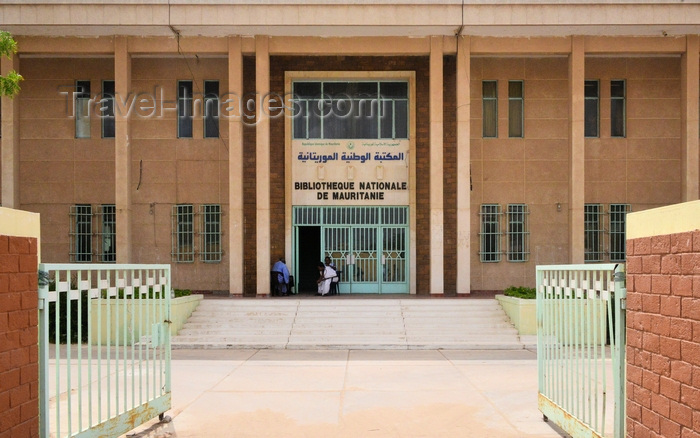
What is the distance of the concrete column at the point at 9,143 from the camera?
854 inches

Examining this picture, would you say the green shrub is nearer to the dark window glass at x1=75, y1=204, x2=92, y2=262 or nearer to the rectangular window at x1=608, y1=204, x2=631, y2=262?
the rectangular window at x1=608, y1=204, x2=631, y2=262

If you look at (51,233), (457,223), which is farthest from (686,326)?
(51,233)

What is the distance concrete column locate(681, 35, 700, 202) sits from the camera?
21.9 meters

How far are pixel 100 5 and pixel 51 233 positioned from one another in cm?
761

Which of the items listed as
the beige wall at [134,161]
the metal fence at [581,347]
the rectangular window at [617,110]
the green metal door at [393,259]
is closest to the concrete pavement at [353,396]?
the metal fence at [581,347]

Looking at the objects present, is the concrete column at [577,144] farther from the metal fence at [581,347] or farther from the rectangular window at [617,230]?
the metal fence at [581,347]

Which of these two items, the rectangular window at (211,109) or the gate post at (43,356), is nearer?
the gate post at (43,356)

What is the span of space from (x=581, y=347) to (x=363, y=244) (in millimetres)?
16982

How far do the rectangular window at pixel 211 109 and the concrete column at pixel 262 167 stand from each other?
2233 mm

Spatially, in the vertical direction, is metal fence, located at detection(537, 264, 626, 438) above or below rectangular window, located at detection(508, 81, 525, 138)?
below

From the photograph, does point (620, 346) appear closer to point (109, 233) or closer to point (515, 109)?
point (515, 109)

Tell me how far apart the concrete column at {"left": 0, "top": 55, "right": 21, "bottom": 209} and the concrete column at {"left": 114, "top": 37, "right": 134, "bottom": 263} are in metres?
3.11

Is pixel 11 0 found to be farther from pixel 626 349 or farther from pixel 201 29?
pixel 626 349

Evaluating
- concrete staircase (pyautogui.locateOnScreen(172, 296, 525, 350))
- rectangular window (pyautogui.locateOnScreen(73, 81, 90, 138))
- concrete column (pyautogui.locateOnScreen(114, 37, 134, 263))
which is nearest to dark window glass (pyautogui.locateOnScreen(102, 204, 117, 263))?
concrete column (pyautogui.locateOnScreen(114, 37, 134, 263))
